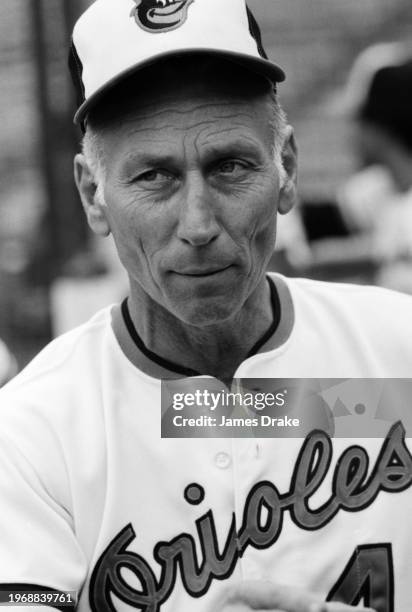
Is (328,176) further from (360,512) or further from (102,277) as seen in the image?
(360,512)

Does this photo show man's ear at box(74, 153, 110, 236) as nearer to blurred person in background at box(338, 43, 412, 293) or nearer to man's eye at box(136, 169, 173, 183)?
man's eye at box(136, 169, 173, 183)

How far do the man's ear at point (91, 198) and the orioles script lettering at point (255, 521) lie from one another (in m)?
0.36

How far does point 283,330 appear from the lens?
1.32m

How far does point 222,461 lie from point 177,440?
0.21 ft

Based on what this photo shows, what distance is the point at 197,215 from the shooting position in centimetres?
114

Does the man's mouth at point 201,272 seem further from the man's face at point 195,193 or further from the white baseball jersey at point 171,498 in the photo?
the white baseball jersey at point 171,498

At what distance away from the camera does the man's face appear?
1167mm

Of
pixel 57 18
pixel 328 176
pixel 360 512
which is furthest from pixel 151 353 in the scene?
pixel 328 176

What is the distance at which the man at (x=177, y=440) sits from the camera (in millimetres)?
1167

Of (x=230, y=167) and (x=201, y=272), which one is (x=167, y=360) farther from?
(x=230, y=167)

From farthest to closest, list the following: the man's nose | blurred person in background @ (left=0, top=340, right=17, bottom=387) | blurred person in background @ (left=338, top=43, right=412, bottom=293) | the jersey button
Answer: blurred person in background @ (left=338, top=43, right=412, bottom=293)
blurred person in background @ (left=0, top=340, right=17, bottom=387)
the jersey button
the man's nose

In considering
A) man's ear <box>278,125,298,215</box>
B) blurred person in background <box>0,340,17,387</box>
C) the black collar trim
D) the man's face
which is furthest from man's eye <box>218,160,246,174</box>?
blurred person in background <box>0,340,17,387</box>

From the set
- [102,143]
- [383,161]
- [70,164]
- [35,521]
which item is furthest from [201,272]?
[383,161]

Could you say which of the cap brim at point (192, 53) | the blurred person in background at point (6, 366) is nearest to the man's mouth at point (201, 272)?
the cap brim at point (192, 53)
